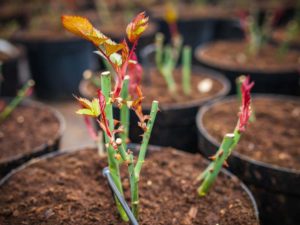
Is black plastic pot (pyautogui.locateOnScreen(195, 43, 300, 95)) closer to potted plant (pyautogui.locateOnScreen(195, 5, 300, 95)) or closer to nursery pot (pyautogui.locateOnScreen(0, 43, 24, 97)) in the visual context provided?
potted plant (pyautogui.locateOnScreen(195, 5, 300, 95))

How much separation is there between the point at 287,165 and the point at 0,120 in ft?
3.88

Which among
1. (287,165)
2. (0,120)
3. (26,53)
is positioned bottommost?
(287,165)

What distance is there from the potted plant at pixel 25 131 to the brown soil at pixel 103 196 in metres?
0.14

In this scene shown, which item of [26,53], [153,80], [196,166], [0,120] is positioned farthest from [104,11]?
[196,166]

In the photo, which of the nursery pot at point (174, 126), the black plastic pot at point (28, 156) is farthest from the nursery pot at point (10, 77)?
the black plastic pot at point (28, 156)

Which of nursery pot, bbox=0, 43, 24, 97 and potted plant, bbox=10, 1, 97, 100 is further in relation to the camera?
potted plant, bbox=10, 1, 97, 100

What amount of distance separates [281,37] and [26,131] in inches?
83.7

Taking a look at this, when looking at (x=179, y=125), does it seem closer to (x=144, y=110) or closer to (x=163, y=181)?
(x=144, y=110)

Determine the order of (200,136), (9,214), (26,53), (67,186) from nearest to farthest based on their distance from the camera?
(9,214)
(67,186)
(200,136)
(26,53)

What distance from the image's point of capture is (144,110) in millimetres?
1438

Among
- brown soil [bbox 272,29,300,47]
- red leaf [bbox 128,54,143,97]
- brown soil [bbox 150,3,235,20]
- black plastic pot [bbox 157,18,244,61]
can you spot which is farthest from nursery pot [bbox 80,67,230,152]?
brown soil [bbox 150,3,235,20]

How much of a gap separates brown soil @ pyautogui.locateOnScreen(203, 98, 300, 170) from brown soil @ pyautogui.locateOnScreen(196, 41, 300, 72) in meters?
0.45

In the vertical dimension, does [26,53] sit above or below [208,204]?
above

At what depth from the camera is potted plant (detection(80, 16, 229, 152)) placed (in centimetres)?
149
